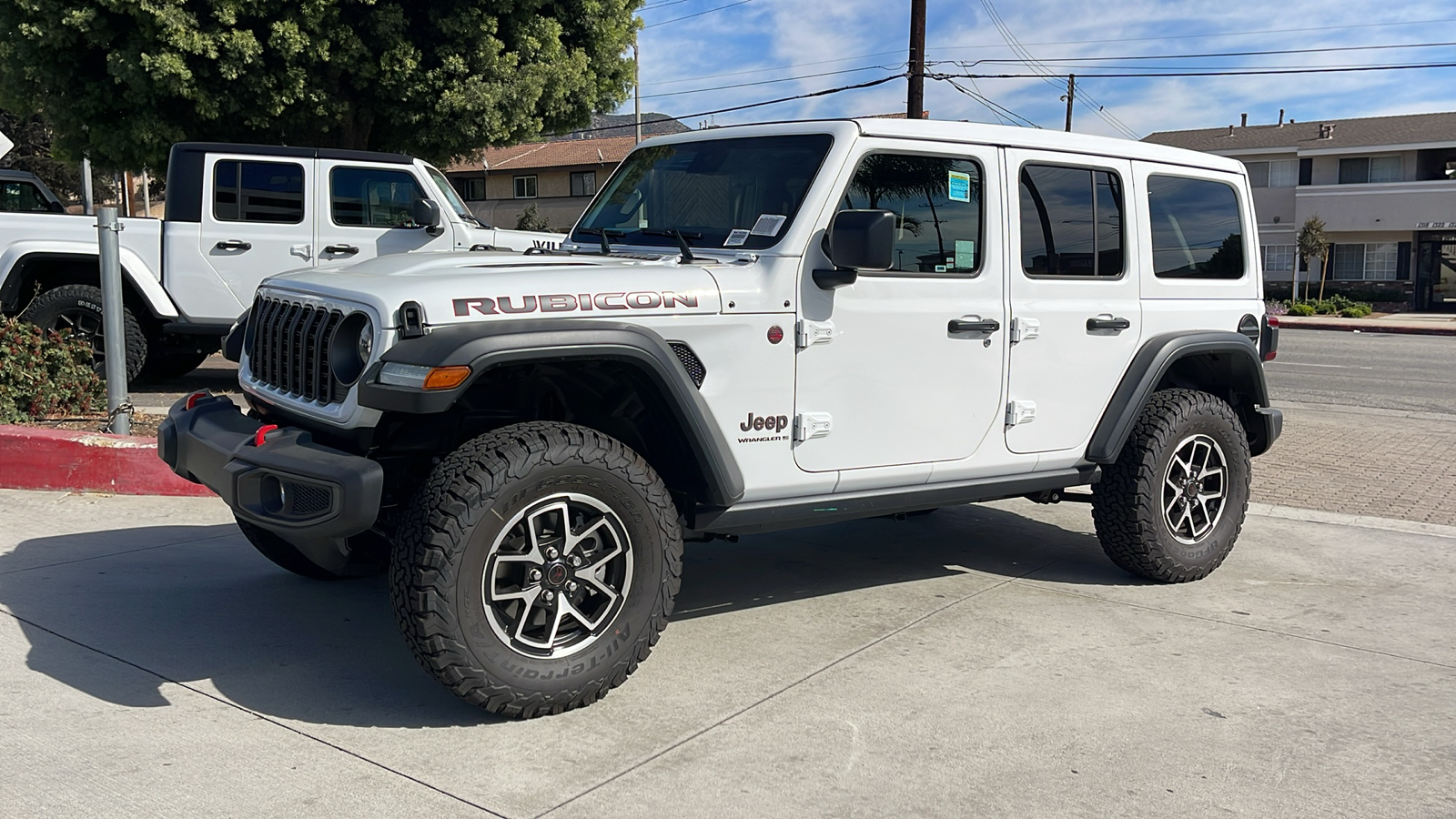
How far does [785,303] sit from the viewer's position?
4234 mm

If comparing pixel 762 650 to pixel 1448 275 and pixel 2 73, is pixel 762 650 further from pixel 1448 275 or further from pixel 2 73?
pixel 1448 275

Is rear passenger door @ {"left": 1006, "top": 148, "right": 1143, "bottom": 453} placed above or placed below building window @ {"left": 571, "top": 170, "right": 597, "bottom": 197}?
below

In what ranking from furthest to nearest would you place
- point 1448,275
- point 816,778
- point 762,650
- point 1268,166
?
point 1268,166, point 1448,275, point 762,650, point 816,778

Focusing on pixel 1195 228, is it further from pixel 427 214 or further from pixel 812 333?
pixel 427 214

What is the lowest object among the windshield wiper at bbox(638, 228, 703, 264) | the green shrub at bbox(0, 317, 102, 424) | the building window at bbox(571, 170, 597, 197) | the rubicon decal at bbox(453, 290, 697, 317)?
the green shrub at bbox(0, 317, 102, 424)

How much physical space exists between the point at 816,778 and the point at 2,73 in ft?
53.9

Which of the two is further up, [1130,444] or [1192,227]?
[1192,227]

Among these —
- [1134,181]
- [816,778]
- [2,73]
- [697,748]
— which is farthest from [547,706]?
[2,73]

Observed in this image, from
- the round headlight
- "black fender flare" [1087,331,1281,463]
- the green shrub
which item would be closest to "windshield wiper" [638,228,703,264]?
the round headlight

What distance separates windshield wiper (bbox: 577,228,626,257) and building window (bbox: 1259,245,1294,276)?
150 feet

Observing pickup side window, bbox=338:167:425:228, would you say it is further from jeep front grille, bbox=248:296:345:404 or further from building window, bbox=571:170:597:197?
building window, bbox=571:170:597:197

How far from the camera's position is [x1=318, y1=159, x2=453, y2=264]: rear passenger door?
1030cm

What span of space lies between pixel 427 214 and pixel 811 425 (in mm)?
6418

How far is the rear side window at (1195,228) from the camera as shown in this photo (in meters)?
5.49
